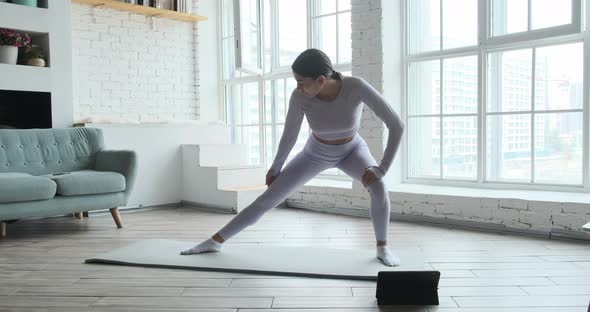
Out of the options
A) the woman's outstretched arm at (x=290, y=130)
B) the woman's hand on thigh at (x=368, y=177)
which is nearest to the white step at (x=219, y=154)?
the woman's outstretched arm at (x=290, y=130)

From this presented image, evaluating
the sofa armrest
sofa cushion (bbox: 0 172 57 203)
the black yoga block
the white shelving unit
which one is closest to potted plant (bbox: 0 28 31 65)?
the white shelving unit

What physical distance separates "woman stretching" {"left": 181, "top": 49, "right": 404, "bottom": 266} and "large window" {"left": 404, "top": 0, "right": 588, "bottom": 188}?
71.3 inches

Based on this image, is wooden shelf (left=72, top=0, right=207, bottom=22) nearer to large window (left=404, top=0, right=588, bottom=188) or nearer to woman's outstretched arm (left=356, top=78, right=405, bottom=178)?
large window (left=404, top=0, right=588, bottom=188)

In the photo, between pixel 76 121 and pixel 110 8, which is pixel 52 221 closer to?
pixel 76 121

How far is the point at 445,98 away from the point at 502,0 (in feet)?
2.96

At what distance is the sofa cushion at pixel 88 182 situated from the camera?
4043mm

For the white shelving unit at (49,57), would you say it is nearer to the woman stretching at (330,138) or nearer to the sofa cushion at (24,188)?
the sofa cushion at (24,188)

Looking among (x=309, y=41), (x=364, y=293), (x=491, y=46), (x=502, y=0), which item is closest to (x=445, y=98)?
(x=491, y=46)

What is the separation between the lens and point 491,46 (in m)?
4.33

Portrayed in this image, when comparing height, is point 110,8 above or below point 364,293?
above

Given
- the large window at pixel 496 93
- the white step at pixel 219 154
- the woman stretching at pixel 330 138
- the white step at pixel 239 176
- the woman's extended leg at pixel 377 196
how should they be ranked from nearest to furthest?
the woman stretching at pixel 330 138
the woman's extended leg at pixel 377 196
the large window at pixel 496 93
the white step at pixel 239 176
the white step at pixel 219 154

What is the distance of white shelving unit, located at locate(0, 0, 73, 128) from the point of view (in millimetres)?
4758

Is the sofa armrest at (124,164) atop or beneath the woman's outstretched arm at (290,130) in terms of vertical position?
beneath

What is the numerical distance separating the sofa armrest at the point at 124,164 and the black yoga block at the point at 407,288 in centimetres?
278
